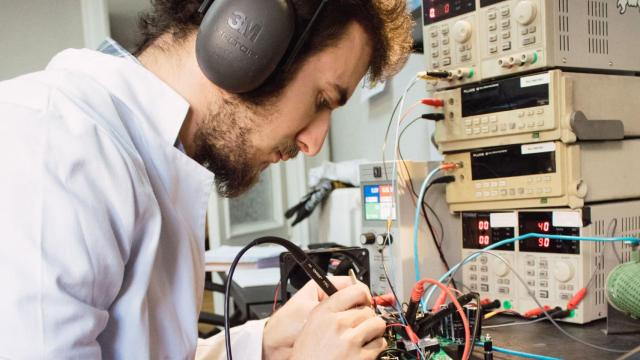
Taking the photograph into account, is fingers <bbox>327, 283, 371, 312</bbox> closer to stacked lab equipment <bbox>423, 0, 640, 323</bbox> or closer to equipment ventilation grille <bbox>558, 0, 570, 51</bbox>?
stacked lab equipment <bbox>423, 0, 640, 323</bbox>

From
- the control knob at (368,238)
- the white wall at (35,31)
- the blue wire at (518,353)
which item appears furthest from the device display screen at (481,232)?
the white wall at (35,31)

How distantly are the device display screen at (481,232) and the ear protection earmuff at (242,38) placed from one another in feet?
2.47

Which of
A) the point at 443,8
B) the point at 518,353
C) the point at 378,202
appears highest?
the point at 443,8

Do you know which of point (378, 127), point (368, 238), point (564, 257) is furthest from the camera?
point (378, 127)

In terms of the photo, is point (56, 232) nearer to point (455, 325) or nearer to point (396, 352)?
point (396, 352)

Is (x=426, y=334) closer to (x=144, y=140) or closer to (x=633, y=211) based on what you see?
(x=144, y=140)

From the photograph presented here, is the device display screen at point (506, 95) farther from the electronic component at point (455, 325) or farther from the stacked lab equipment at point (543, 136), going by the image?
the electronic component at point (455, 325)

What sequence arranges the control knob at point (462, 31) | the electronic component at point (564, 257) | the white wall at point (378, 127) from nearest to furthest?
the electronic component at point (564, 257), the control knob at point (462, 31), the white wall at point (378, 127)

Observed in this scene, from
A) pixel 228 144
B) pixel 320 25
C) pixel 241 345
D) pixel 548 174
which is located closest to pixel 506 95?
pixel 548 174

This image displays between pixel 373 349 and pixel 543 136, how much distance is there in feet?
2.16

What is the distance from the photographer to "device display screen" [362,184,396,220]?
1.27m

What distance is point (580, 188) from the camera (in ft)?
3.50

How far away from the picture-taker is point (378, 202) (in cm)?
130

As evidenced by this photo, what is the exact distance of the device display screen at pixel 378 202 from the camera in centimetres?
127
